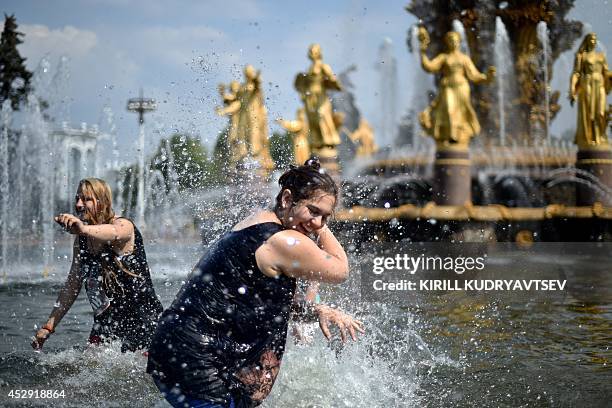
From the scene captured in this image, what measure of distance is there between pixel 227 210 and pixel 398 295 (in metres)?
2.70

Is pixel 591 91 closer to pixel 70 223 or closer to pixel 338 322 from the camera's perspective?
pixel 70 223

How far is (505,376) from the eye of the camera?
4.16 m

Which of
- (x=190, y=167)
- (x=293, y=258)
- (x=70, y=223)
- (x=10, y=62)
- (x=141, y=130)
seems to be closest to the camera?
(x=293, y=258)

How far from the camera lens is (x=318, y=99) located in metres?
14.5

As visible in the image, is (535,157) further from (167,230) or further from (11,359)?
(11,359)

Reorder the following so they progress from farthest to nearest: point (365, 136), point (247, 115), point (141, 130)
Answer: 1. point (365, 136)
2. point (141, 130)
3. point (247, 115)

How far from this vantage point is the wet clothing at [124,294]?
4.04 meters

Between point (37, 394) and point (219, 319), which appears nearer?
point (219, 319)

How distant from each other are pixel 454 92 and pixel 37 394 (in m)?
11.2

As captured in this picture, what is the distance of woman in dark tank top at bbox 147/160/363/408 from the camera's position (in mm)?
2363

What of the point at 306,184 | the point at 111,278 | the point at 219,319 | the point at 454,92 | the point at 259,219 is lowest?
the point at 111,278

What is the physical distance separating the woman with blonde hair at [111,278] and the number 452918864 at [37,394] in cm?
30

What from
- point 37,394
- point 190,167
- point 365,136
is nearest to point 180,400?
point 37,394

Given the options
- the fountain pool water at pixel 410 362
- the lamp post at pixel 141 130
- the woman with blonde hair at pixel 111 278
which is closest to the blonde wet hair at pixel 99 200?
the woman with blonde hair at pixel 111 278
